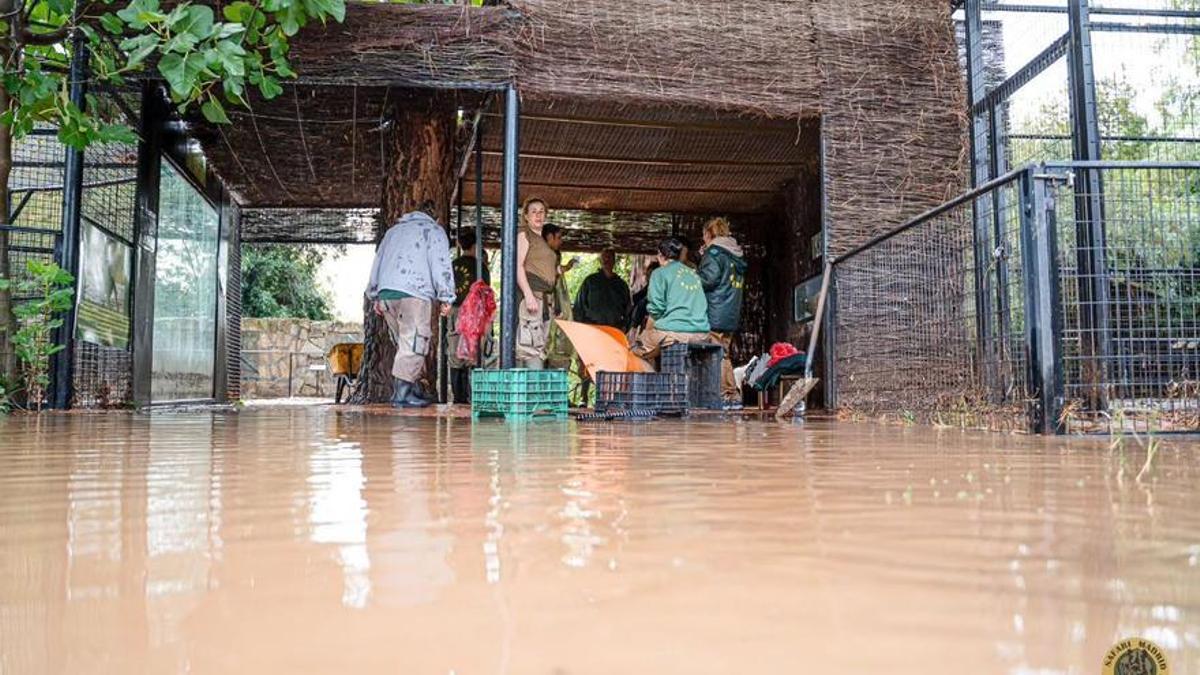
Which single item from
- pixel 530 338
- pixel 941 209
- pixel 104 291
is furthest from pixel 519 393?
pixel 104 291

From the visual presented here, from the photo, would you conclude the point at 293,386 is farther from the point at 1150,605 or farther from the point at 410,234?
the point at 1150,605

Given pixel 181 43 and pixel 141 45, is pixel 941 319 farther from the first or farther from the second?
pixel 141 45

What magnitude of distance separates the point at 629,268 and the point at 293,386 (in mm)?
8635

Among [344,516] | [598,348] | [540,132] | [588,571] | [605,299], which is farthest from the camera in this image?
[605,299]

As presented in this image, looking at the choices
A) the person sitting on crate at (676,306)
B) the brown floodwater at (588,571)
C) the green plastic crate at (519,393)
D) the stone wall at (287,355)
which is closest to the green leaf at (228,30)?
the green plastic crate at (519,393)

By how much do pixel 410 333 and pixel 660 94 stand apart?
8.50 ft

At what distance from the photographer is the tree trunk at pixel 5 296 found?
591 cm

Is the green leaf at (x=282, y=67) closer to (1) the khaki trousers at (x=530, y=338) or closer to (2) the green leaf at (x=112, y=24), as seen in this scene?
(2) the green leaf at (x=112, y=24)

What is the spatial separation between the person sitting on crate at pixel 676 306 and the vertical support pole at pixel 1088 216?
271cm

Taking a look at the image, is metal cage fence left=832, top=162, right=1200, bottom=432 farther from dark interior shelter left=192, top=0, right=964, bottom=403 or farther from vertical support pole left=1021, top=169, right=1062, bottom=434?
dark interior shelter left=192, top=0, right=964, bottom=403

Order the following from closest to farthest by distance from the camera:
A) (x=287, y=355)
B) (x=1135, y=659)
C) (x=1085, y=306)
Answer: (x=1135, y=659) < (x=1085, y=306) < (x=287, y=355)

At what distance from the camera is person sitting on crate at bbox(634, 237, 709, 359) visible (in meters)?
6.88

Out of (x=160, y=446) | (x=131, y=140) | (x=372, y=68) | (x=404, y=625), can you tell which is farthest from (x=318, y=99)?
(x=404, y=625)

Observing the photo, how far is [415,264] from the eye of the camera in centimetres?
666
